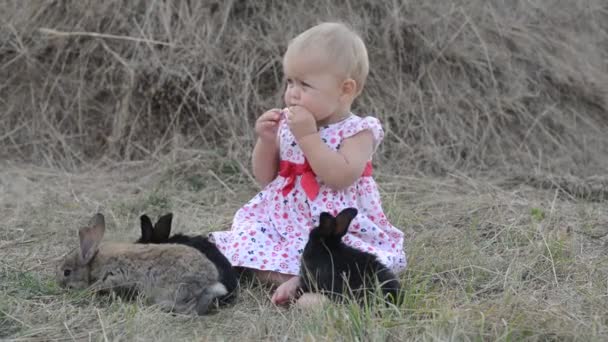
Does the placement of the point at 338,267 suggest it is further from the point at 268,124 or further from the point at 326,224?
the point at 268,124

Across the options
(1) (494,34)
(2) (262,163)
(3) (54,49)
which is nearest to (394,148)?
(1) (494,34)

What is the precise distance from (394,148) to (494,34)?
144cm

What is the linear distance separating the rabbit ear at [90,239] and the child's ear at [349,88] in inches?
42.9

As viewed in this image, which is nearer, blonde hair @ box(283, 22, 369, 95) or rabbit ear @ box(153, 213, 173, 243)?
blonde hair @ box(283, 22, 369, 95)

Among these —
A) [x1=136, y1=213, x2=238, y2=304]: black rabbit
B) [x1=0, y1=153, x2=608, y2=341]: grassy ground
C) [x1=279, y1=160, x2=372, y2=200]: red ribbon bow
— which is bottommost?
[x1=0, y1=153, x2=608, y2=341]: grassy ground

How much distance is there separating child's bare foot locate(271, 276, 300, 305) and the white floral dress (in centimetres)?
17

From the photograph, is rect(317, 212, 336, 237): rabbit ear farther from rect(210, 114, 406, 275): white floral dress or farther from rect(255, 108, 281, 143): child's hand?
rect(255, 108, 281, 143): child's hand

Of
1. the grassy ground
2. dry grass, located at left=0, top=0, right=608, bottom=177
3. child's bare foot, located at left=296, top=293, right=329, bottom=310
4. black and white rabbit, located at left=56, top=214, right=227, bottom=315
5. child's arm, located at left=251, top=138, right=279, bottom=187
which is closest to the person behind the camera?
the grassy ground

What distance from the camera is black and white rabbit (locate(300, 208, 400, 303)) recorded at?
2.96 metres

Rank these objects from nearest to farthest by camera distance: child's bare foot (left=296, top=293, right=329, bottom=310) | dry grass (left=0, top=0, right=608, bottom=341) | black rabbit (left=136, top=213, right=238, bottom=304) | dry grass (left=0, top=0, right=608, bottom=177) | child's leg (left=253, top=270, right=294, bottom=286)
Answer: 1. child's bare foot (left=296, top=293, right=329, bottom=310)
2. black rabbit (left=136, top=213, right=238, bottom=304)
3. child's leg (left=253, top=270, right=294, bottom=286)
4. dry grass (left=0, top=0, right=608, bottom=341)
5. dry grass (left=0, top=0, right=608, bottom=177)

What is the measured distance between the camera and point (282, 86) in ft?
19.0

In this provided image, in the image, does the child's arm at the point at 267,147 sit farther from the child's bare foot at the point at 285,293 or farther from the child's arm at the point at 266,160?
the child's bare foot at the point at 285,293

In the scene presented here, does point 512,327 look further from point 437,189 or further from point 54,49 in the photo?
point 54,49

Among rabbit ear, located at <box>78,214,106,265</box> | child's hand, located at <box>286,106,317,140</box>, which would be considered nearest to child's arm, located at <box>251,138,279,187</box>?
child's hand, located at <box>286,106,317,140</box>
